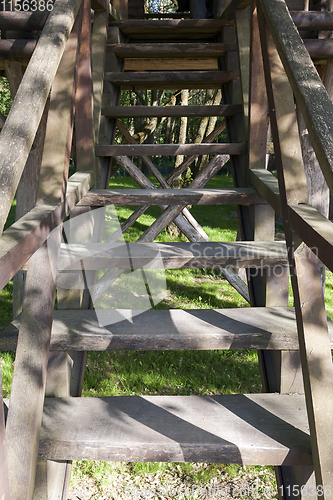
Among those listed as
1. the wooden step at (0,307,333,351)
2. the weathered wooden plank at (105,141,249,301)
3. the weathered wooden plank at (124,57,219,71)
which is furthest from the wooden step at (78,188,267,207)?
the weathered wooden plank at (124,57,219,71)

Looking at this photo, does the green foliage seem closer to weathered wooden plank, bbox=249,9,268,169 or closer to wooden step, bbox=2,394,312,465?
weathered wooden plank, bbox=249,9,268,169

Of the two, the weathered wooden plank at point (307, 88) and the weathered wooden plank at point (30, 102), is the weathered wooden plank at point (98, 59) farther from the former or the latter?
the weathered wooden plank at point (307, 88)

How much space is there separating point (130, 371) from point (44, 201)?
7.59ft

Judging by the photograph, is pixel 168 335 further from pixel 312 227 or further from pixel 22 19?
pixel 22 19

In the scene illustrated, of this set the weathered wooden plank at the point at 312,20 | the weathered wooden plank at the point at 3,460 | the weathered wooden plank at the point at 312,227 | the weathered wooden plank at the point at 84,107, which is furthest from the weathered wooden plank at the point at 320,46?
Answer: the weathered wooden plank at the point at 3,460

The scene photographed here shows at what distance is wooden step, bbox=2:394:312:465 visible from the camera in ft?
4.42

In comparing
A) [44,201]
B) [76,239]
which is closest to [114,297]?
[76,239]

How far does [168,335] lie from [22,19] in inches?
105

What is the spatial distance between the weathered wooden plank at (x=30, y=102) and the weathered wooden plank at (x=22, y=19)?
51.7 inches

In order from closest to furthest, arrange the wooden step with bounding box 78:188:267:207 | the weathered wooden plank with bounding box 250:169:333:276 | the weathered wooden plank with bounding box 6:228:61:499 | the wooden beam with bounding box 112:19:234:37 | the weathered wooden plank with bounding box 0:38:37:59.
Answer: the weathered wooden plank with bounding box 250:169:333:276, the weathered wooden plank with bounding box 6:228:61:499, the wooden step with bounding box 78:188:267:207, the weathered wooden plank with bounding box 0:38:37:59, the wooden beam with bounding box 112:19:234:37

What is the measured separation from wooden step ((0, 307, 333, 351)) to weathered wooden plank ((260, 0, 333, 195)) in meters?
0.73

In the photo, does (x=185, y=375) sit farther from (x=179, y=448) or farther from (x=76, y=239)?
(x=179, y=448)

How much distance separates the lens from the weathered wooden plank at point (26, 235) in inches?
44.8

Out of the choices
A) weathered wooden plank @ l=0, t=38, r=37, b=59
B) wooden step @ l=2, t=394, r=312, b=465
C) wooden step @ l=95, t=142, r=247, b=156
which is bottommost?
wooden step @ l=2, t=394, r=312, b=465
